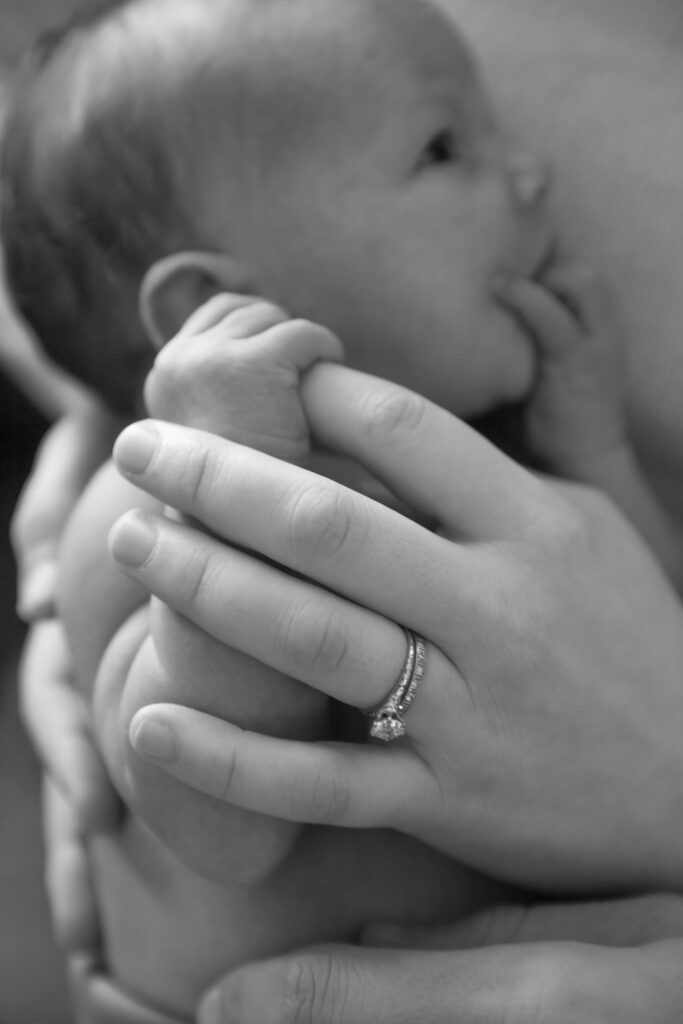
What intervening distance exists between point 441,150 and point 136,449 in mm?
446

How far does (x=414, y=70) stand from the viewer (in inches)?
32.4

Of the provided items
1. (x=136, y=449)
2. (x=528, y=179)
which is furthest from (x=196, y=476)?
(x=528, y=179)

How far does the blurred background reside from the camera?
94cm

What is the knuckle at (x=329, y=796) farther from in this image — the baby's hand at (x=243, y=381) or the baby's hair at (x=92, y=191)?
the baby's hair at (x=92, y=191)

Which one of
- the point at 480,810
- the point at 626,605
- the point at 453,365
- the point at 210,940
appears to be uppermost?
the point at 453,365

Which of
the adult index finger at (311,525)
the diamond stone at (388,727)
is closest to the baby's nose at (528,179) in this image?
the adult index finger at (311,525)

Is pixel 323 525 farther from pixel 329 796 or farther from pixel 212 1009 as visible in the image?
pixel 212 1009

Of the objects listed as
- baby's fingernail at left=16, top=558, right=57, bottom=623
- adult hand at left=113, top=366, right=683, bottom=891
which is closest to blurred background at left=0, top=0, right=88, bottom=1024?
baby's fingernail at left=16, top=558, right=57, bottom=623

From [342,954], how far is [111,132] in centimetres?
72

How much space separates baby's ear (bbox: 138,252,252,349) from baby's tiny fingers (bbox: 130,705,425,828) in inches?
15.8

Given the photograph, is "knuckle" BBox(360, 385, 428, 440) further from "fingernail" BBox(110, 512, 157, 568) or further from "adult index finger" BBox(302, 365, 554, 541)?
"fingernail" BBox(110, 512, 157, 568)

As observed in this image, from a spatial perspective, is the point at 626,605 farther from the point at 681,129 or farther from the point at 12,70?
the point at 12,70

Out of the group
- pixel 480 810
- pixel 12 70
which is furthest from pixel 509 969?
pixel 12 70

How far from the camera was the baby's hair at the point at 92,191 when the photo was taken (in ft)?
2.73
